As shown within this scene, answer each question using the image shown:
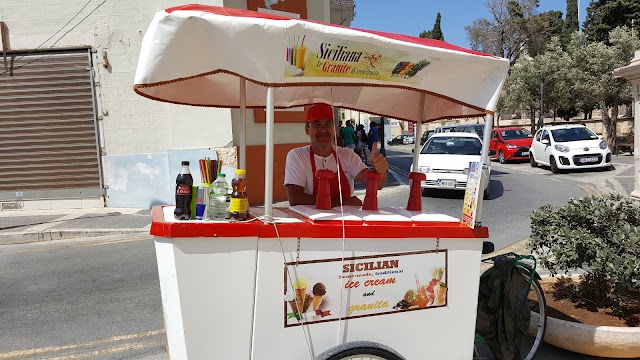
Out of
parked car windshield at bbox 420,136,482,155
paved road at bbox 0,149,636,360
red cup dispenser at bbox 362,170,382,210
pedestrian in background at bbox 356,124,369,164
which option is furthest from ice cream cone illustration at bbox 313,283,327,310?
pedestrian in background at bbox 356,124,369,164

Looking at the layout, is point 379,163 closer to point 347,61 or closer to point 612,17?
point 347,61

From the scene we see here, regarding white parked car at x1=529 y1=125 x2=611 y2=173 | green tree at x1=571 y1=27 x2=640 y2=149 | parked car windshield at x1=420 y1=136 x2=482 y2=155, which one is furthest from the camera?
green tree at x1=571 y1=27 x2=640 y2=149

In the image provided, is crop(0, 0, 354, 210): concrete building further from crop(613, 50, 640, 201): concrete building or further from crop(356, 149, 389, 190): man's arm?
crop(356, 149, 389, 190): man's arm

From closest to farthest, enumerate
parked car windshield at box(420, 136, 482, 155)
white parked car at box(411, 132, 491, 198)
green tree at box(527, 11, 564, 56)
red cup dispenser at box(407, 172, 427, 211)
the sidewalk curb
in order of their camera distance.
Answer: red cup dispenser at box(407, 172, 427, 211) → the sidewalk curb → white parked car at box(411, 132, 491, 198) → parked car windshield at box(420, 136, 482, 155) → green tree at box(527, 11, 564, 56)

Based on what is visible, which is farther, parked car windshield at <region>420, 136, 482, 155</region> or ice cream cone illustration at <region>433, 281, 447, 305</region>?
parked car windshield at <region>420, 136, 482, 155</region>

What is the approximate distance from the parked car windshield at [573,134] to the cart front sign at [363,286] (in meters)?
16.3

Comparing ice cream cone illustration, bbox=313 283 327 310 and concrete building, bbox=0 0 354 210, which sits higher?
concrete building, bbox=0 0 354 210

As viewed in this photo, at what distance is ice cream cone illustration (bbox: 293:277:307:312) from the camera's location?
2447 mm

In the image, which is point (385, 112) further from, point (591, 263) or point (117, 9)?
point (117, 9)

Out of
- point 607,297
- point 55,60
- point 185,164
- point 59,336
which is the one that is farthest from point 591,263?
point 55,60

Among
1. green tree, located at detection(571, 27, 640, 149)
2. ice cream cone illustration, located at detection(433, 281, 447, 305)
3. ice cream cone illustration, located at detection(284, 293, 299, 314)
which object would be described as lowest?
ice cream cone illustration, located at detection(433, 281, 447, 305)

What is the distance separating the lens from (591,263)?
3602 mm

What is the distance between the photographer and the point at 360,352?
2479 mm

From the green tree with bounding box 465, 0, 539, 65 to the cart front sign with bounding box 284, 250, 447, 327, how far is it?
4692cm
